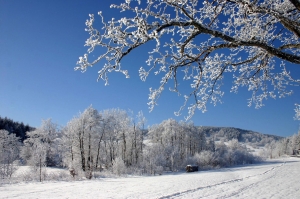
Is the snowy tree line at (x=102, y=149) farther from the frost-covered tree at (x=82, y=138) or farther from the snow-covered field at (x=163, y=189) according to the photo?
the snow-covered field at (x=163, y=189)

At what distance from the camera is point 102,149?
3506 centimetres

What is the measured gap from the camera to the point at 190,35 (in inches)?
144

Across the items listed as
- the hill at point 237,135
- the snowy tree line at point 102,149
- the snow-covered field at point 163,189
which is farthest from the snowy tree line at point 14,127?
the hill at point 237,135

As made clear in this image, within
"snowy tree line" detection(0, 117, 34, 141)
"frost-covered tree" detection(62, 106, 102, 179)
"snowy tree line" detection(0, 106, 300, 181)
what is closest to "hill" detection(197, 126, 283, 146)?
"snowy tree line" detection(0, 106, 300, 181)

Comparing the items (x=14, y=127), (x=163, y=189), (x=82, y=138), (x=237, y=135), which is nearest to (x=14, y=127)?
(x=14, y=127)

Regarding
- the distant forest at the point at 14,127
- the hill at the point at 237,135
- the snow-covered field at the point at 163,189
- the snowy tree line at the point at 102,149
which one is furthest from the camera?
the hill at the point at 237,135

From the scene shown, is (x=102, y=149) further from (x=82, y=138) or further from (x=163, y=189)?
(x=163, y=189)

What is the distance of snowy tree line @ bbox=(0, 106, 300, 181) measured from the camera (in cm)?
2775

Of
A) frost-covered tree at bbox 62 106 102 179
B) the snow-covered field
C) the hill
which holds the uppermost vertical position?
frost-covered tree at bbox 62 106 102 179

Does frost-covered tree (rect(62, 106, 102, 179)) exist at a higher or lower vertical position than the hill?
higher

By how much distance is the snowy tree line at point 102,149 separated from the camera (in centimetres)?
2775

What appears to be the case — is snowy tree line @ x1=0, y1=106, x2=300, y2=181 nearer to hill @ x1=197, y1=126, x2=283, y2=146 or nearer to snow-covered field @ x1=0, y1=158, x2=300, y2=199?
snow-covered field @ x1=0, y1=158, x2=300, y2=199

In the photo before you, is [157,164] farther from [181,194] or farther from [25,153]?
[25,153]

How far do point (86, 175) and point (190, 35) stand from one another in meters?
22.5
